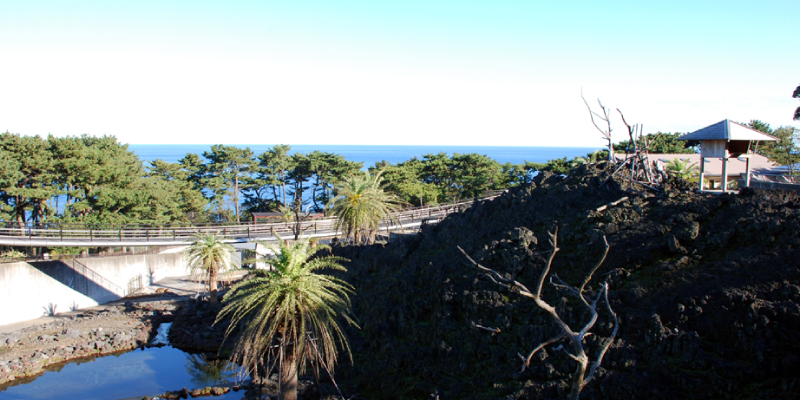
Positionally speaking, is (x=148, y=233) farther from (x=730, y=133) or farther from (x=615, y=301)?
(x=730, y=133)

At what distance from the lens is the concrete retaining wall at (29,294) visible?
2292cm

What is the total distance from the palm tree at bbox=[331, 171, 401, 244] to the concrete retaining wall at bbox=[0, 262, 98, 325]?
51.0 feet

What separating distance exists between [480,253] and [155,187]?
28.9m

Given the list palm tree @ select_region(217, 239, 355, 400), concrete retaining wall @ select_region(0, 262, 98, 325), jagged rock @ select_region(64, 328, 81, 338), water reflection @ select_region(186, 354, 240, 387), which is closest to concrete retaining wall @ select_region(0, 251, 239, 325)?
concrete retaining wall @ select_region(0, 262, 98, 325)

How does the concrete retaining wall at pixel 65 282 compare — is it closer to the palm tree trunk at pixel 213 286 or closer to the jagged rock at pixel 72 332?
the jagged rock at pixel 72 332

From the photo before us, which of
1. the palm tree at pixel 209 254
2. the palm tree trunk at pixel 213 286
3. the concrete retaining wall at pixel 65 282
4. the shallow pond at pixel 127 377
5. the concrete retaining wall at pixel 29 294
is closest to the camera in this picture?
the shallow pond at pixel 127 377

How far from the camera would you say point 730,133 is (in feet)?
51.7

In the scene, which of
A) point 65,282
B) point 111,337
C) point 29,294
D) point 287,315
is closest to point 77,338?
point 111,337

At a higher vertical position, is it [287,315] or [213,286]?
[287,315]

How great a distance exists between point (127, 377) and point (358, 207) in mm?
10920

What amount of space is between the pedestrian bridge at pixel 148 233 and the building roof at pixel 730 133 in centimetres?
914

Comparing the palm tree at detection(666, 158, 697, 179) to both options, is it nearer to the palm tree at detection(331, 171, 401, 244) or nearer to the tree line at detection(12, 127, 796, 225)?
the tree line at detection(12, 127, 796, 225)

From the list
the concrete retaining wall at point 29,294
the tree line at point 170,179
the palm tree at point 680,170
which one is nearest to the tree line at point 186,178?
the tree line at point 170,179

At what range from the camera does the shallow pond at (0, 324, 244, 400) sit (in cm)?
1667
